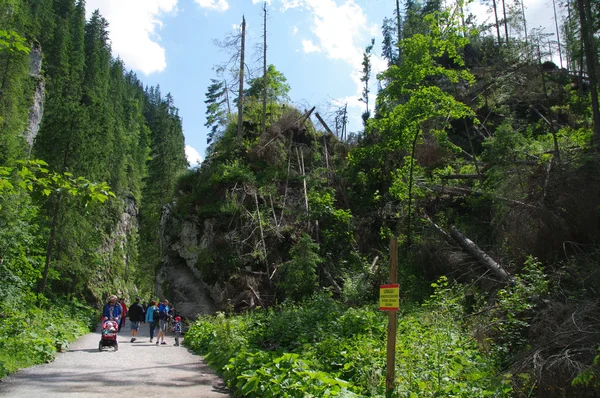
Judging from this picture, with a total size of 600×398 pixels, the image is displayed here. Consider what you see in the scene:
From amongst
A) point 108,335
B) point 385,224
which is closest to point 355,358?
point 108,335

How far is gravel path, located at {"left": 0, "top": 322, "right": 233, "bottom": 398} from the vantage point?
661 centimetres

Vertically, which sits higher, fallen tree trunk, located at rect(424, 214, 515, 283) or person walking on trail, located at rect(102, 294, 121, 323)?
fallen tree trunk, located at rect(424, 214, 515, 283)

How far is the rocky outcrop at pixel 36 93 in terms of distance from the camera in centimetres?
4134

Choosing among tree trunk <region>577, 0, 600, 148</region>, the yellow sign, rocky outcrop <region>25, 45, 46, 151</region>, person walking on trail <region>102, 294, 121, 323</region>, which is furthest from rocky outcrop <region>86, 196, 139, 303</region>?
tree trunk <region>577, 0, 600, 148</region>

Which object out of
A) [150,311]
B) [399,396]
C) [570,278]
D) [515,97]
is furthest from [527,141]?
[150,311]

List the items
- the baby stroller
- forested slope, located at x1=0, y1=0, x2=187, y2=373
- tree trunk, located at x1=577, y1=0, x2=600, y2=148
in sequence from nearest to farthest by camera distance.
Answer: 1. forested slope, located at x1=0, y1=0, x2=187, y2=373
2. the baby stroller
3. tree trunk, located at x1=577, y1=0, x2=600, y2=148

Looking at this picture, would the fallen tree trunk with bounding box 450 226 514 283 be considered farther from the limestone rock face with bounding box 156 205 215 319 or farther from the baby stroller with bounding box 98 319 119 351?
the limestone rock face with bounding box 156 205 215 319

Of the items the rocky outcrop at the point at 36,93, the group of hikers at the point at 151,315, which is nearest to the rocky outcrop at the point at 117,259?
the rocky outcrop at the point at 36,93

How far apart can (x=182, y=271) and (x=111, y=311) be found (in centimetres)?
904

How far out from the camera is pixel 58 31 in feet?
171

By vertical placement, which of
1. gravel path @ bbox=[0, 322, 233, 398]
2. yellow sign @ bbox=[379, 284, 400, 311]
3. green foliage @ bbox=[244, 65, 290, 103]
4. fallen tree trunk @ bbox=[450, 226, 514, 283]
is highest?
green foliage @ bbox=[244, 65, 290, 103]

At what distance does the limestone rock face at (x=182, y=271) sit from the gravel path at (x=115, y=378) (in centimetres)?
877

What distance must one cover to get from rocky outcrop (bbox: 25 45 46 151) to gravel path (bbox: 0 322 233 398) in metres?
37.9

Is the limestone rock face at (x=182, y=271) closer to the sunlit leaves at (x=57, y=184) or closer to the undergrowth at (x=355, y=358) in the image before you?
the undergrowth at (x=355, y=358)
